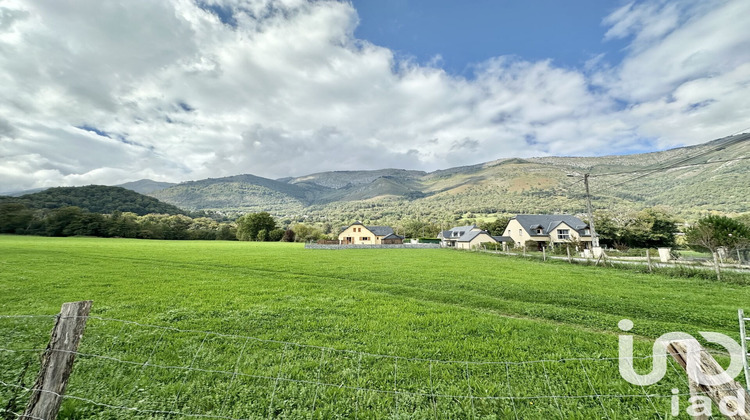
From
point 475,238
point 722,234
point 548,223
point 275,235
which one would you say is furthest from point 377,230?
point 722,234

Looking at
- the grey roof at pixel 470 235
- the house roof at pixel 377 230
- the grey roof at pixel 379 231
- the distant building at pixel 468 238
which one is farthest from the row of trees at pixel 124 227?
the grey roof at pixel 470 235

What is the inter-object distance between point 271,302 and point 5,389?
6.66m

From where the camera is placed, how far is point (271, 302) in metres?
10.9

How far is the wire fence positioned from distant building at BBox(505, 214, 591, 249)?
62.1 m

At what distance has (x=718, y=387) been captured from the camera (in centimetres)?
267

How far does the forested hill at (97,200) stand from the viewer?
308 feet

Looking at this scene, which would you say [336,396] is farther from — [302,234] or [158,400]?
[302,234]

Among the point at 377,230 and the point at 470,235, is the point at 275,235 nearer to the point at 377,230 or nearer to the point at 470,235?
the point at 377,230

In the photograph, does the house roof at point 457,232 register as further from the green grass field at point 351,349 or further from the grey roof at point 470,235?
Result: the green grass field at point 351,349

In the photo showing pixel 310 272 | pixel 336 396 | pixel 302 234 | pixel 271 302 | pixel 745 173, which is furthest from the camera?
pixel 745 173

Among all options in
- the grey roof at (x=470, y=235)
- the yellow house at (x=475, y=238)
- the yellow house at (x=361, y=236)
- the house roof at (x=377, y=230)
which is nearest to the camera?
the yellow house at (x=475, y=238)

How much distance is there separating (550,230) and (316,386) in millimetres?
71473

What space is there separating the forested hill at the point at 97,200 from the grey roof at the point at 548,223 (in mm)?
134869

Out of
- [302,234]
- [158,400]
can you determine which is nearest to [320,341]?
[158,400]
